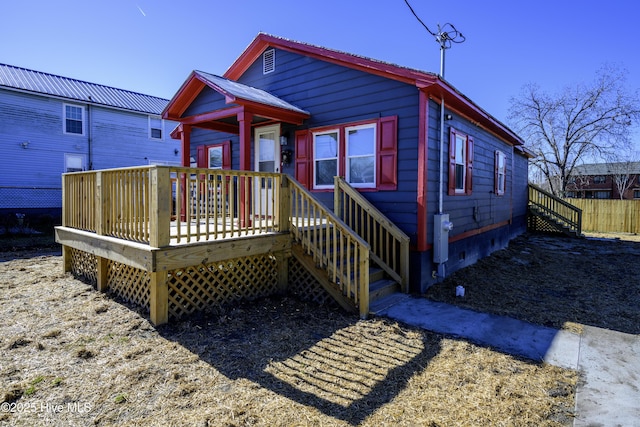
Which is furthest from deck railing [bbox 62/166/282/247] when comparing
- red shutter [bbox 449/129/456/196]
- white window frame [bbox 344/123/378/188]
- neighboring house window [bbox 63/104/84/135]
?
neighboring house window [bbox 63/104/84/135]

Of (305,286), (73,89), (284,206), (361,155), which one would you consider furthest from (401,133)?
(73,89)

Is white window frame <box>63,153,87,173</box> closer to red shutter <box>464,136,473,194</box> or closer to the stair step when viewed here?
the stair step

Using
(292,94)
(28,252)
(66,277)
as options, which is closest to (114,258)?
(66,277)

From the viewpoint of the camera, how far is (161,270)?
4.13 m

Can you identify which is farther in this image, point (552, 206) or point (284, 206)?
point (552, 206)

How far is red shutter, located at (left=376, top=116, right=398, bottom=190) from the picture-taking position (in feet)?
20.5

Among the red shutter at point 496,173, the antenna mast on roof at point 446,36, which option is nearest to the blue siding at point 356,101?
the antenna mast on roof at point 446,36

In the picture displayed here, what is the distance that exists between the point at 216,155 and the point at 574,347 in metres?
8.57

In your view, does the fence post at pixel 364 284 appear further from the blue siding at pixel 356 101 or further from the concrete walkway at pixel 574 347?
the blue siding at pixel 356 101

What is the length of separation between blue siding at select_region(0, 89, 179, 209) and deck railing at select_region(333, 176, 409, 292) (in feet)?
46.8

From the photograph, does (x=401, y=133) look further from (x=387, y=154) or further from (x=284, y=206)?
(x=284, y=206)

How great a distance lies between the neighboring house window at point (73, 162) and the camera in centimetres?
1622

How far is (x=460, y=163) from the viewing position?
771cm

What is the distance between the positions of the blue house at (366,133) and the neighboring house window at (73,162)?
10.9 meters
